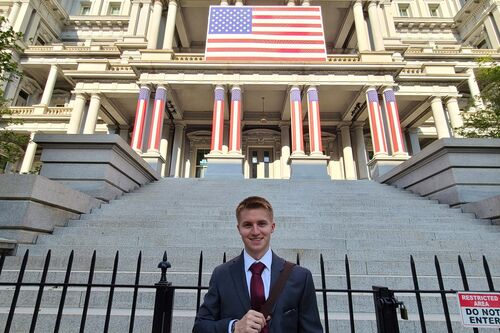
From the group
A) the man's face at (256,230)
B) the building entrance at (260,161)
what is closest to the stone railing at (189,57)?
the building entrance at (260,161)

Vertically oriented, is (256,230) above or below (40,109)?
below

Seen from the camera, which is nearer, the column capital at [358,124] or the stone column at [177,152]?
the stone column at [177,152]

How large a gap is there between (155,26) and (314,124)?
43.5 feet

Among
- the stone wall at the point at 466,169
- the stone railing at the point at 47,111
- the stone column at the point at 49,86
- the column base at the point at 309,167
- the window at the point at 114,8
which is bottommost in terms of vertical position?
the stone wall at the point at 466,169

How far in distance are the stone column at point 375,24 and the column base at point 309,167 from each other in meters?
9.73

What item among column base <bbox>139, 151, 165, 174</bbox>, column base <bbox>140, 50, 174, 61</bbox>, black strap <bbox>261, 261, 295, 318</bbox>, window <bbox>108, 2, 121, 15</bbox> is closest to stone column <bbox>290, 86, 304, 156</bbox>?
column base <bbox>139, 151, 165, 174</bbox>

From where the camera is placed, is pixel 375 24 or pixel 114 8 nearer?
pixel 375 24

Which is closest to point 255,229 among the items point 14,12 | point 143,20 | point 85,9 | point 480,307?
point 480,307

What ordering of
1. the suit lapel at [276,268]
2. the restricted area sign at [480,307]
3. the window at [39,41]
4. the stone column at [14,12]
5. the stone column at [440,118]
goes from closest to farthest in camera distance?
the suit lapel at [276,268]
the restricted area sign at [480,307]
the stone column at [440,118]
the stone column at [14,12]
the window at [39,41]

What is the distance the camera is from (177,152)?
20.9 meters

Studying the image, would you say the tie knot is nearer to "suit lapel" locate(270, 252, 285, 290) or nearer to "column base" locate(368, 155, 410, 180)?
"suit lapel" locate(270, 252, 285, 290)

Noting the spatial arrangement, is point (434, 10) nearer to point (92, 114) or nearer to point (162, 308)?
point (92, 114)

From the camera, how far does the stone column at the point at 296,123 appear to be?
1640 centimetres

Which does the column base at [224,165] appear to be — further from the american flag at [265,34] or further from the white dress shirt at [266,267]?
the white dress shirt at [266,267]
